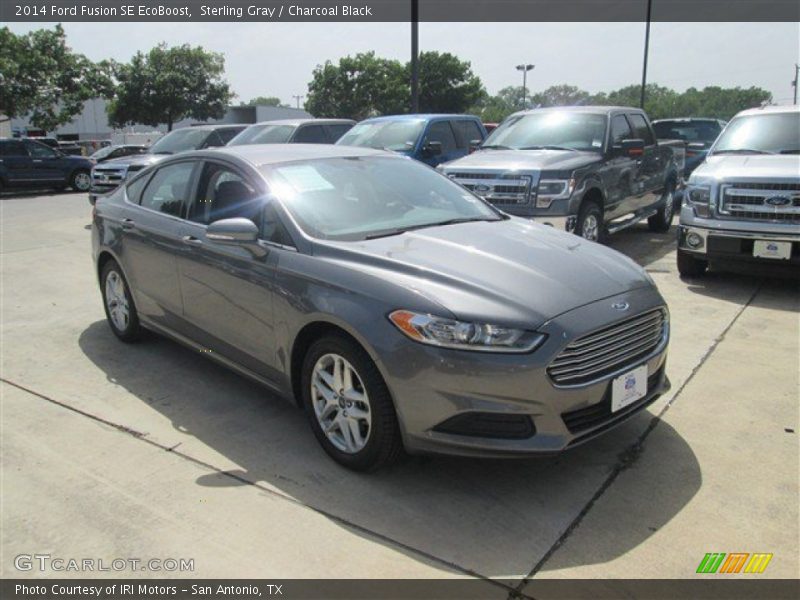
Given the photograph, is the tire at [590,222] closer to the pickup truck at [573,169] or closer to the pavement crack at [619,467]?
the pickup truck at [573,169]

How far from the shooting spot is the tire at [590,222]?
24.7 feet

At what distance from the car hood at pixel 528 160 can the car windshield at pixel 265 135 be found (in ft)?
15.2

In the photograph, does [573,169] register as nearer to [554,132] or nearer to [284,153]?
[554,132]

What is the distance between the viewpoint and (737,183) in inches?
255

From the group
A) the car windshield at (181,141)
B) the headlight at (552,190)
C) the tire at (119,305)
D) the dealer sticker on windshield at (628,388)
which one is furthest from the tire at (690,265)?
the car windshield at (181,141)

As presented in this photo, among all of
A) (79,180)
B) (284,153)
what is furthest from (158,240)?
(79,180)

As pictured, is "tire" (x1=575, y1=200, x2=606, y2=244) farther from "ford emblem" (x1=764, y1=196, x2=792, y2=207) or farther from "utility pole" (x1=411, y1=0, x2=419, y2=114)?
"utility pole" (x1=411, y1=0, x2=419, y2=114)

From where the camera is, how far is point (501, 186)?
7.50 meters

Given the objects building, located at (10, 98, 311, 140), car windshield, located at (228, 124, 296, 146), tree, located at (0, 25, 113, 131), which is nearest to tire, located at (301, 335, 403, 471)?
car windshield, located at (228, 124, 296, 146)

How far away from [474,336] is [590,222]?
540cm

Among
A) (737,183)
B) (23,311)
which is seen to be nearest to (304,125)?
(23,311)

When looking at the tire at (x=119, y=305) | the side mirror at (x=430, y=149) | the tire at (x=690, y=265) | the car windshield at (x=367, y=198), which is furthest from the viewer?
the side mirror at (x=430, y=149)

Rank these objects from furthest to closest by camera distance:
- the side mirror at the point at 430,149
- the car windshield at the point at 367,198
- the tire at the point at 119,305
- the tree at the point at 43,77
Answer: the tree at the point at 43,77
the side mirror at the point at 430,149
the tire at the point at 119,305
the car windshield at the point at 367,198

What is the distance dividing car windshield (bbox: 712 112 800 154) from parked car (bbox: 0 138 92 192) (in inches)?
761
